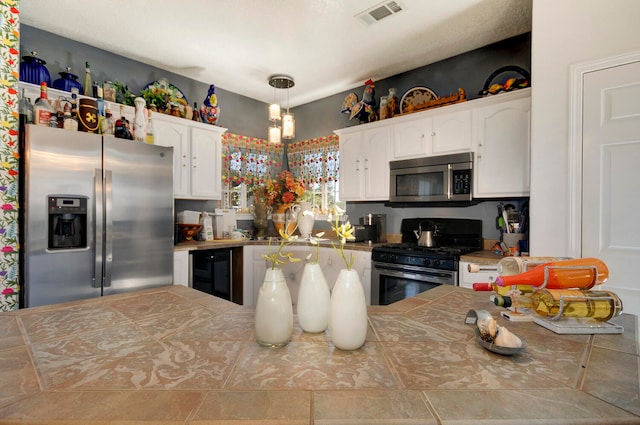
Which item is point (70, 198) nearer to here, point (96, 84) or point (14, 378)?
point (96, 84)

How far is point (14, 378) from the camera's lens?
63cm

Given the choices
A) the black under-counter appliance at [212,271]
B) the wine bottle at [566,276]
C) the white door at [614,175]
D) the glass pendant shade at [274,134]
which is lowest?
the black under-counter appliance at [212,271]

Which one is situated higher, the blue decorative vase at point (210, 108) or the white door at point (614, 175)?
the blue decorative vase at point (210, 108)

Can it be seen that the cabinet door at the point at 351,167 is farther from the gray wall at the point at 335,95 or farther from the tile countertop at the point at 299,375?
the tile countertop at the point at 299,375

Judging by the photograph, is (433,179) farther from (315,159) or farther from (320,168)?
(315,159)

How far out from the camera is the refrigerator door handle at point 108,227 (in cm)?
232

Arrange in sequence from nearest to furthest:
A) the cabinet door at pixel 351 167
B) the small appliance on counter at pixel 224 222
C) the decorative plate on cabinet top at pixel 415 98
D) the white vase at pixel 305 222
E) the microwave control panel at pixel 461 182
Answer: the microwave control panel at pixel 461 182 → the decorative plate on cabinet top at pixel 415 98 → the cabinet door at pixel 351 167 → the small appliance on counter at pixel 224 222 → the white vase at pixel 305 222

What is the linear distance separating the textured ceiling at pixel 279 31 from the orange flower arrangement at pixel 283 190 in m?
1.24

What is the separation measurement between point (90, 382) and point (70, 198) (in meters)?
2.03

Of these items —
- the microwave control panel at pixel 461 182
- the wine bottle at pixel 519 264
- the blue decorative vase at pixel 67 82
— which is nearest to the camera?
the wine bottle at pixel 519 264

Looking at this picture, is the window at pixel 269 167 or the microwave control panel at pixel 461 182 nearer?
the microwave control panel at pixel 461 182

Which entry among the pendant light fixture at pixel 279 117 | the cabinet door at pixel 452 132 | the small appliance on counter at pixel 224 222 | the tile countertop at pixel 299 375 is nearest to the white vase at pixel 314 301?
the tile countertop at pixel 299 375

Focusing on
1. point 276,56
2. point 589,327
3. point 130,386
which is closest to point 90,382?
point 130,386

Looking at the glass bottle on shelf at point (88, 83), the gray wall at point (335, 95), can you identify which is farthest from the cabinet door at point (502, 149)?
the glass bottle on shelf at point (88, 83)
